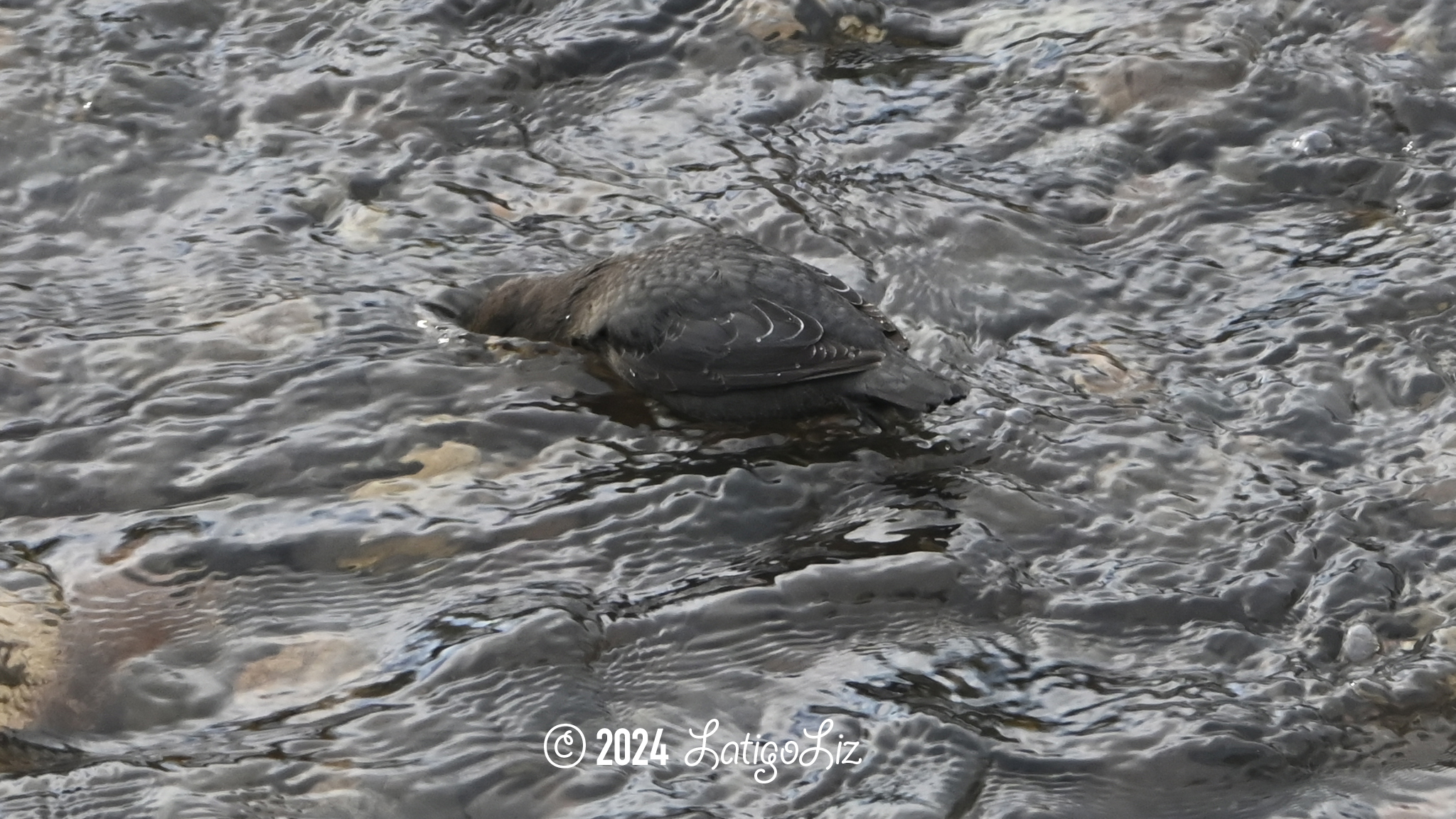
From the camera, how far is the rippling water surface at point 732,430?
3.76 metres

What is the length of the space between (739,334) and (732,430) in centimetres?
32

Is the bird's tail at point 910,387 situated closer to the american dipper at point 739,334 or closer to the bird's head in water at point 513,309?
the american dipper at point 739,334

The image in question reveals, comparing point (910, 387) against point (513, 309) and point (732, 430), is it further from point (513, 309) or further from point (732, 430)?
point (513, 309)

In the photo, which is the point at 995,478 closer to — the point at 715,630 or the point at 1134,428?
the point at 1134,428

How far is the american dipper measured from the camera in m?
4.95

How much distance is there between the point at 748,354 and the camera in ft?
16.6

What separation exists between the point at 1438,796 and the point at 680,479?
2.27 meters

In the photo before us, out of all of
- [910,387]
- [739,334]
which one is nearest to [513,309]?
[739,334]

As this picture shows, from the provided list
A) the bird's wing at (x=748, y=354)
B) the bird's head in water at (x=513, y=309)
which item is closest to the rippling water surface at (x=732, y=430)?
the bird's head in water at (x=513, y=309)

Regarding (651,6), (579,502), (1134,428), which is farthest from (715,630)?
(651,6)

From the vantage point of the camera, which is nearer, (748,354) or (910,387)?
(910,387)

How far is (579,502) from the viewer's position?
15.2ft

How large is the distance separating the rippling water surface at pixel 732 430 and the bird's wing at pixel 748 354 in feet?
0.64

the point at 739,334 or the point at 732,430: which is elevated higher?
the point at 739,334
